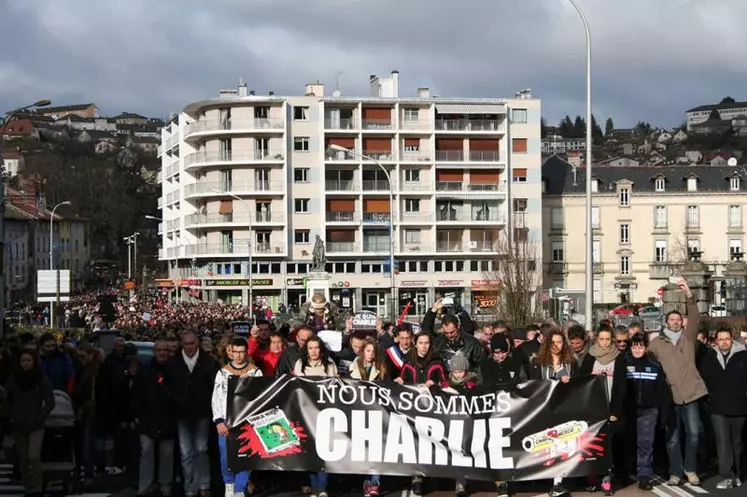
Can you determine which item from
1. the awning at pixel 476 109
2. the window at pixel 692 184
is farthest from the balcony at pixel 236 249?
the window at pixel 692 184

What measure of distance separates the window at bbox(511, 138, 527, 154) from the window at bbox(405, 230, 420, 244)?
962 centimetres

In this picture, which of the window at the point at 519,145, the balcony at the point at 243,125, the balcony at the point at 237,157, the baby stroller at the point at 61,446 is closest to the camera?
the baby stroller at the point at 61,446

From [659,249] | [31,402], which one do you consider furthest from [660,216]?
[31,402]

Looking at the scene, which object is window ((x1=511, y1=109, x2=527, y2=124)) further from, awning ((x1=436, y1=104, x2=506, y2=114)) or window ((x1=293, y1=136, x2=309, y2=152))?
window ((x1=293, y1=136, x2=309, y2=152))

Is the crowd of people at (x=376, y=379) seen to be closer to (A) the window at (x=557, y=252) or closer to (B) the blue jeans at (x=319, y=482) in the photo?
(B) the blue jeans at (x=319, y=482)

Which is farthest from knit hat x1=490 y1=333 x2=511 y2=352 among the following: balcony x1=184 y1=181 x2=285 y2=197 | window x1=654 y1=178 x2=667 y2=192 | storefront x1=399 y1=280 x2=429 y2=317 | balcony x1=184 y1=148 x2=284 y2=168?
window x1=654 y1=178 x2=667 y2=192

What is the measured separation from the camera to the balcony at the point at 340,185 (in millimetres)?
81312

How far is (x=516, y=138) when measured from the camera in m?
84.4

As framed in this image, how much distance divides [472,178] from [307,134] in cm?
1250

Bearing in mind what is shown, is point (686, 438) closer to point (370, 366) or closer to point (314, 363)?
point (370, 366)

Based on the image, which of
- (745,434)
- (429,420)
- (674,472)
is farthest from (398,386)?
(745,434)

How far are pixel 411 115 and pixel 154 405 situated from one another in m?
71.2

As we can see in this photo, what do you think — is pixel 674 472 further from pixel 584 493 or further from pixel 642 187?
pixel 642 187

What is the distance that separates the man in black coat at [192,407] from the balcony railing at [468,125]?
70829 mm
